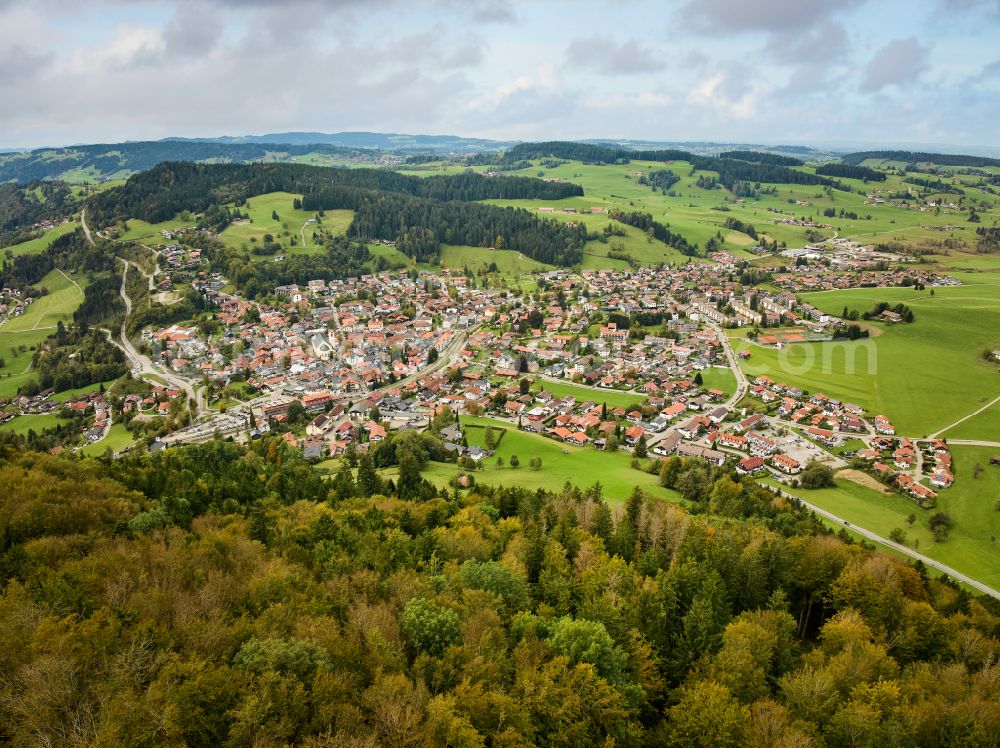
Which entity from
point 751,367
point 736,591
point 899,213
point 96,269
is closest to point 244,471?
point 736,591

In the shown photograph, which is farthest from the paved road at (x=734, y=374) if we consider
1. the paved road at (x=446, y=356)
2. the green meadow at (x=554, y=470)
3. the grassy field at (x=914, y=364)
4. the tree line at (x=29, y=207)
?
the tree line at (x=29, y=207)

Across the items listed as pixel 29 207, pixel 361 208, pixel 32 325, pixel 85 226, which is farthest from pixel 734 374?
pixel 29 207

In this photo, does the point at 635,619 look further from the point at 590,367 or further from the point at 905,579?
the point at 590,367

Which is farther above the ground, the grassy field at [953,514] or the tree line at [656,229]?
the tree line at [656,229]

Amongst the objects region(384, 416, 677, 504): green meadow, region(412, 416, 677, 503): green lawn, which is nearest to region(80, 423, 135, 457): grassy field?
region(384, 416, 677, 504): green meadow

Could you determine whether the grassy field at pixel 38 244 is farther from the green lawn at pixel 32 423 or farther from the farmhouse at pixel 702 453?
the farmhouse at pixel 702 453
